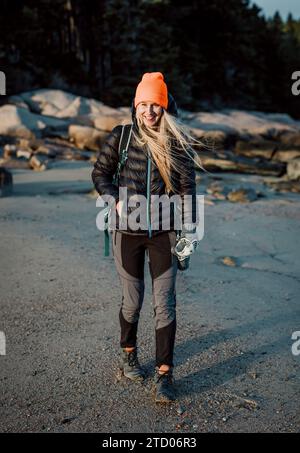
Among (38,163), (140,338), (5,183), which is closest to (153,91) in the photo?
(140,338)

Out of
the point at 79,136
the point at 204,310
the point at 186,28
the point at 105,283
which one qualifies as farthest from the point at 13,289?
the point at 186,28

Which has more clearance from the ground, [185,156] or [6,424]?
[185,156]

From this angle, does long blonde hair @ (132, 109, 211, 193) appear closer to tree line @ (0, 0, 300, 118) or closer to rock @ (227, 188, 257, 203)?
rock @ (227, 188, 257, 203)

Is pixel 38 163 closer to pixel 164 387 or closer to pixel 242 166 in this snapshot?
pixel 242 166

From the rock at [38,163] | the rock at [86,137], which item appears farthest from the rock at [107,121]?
the rock at [38,163]

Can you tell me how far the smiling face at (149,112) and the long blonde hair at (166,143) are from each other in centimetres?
3

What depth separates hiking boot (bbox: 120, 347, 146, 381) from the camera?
350 cm

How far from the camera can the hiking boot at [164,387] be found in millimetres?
3193

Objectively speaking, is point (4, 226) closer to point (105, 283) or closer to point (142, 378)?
point (105, 283)

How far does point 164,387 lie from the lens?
3.26m

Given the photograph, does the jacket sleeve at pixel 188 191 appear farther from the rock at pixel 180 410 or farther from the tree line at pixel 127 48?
the tree line at pixel 127 48

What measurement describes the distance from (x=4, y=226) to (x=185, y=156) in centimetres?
516

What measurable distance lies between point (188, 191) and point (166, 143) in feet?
1.26

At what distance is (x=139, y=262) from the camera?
343cm
